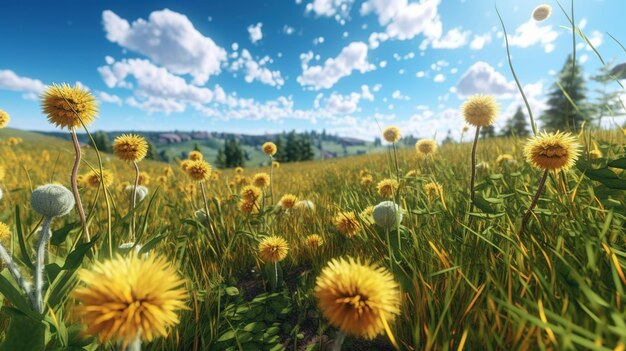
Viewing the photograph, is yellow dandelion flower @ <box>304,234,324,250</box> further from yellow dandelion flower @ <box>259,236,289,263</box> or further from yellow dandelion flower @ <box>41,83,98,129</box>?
yellow dandelion flower @ <box>41,83,98,129</box>

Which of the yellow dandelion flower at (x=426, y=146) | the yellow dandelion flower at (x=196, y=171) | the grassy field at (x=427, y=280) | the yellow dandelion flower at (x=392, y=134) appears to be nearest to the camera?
the grassy field at (x=427, y=280)

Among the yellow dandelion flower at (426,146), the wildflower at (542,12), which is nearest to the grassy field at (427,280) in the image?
the yellow dandelion flower at (426,146)

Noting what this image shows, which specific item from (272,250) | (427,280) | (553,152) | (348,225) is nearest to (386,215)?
(348,225)

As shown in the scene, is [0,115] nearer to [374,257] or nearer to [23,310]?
[23,310]

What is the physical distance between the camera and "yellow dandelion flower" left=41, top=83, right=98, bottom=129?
1.18 metres

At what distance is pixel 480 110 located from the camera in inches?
63.7

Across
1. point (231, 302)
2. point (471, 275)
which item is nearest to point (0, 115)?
point (231, 302)

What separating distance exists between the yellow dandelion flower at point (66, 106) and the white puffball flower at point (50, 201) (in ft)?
0.97

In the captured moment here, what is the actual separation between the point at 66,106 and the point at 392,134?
2.44 metres

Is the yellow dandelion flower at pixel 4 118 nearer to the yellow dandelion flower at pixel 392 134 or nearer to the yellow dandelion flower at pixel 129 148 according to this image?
the yellow dandelion flower at pixel 129 148

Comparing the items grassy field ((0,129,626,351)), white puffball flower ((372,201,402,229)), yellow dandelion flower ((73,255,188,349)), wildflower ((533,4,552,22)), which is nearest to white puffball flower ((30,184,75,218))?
grassy field ((0,129,626,351))

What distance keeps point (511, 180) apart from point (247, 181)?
2.97 meters

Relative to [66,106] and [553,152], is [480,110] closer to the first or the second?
[553,152]

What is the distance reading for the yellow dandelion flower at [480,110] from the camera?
1.59m
